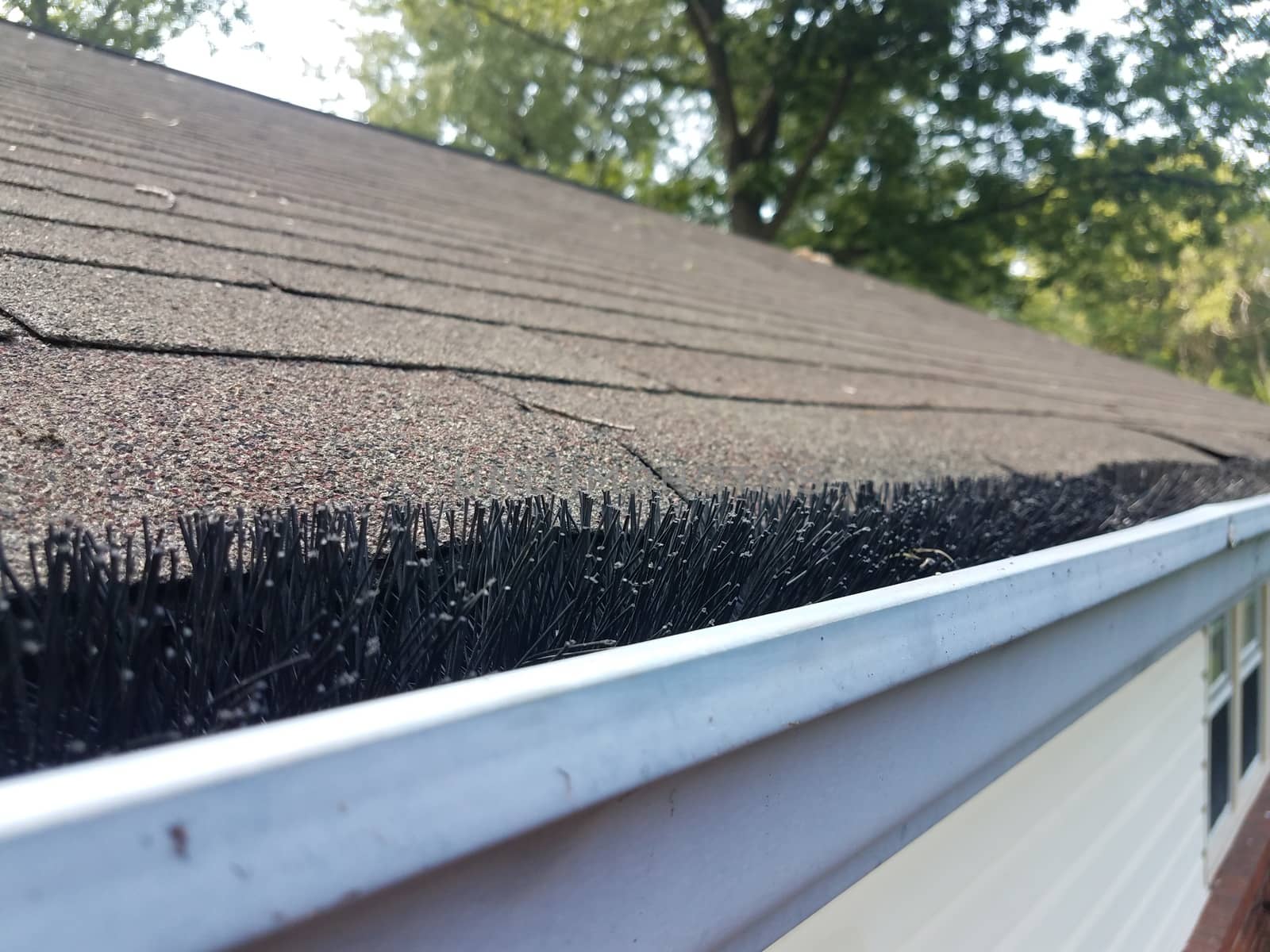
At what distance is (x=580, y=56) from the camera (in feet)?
52.6

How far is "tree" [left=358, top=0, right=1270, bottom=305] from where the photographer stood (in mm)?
12781

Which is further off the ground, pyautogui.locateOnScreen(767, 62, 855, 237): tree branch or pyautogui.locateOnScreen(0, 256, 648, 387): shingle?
pyautogui.locateOnScreen(767, 62, 855, 237): tree branch

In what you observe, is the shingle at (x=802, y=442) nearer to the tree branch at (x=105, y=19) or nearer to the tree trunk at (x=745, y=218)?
the tree branch at (x=105, y=19)

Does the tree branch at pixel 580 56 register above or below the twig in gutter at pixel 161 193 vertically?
above

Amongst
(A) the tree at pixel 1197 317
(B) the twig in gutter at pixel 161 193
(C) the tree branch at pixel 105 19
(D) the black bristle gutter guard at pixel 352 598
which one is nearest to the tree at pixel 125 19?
(C) the tree branch at pixel 105 19

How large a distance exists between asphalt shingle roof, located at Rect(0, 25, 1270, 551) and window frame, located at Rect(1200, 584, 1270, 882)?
0.94 meters

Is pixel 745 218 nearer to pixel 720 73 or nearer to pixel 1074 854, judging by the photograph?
pixel 720 73

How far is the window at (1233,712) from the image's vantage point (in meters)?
3.78

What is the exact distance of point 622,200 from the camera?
6754 millimetres

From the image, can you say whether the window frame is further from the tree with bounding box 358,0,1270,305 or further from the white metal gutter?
the tree with bounding box 358,0,1270,305

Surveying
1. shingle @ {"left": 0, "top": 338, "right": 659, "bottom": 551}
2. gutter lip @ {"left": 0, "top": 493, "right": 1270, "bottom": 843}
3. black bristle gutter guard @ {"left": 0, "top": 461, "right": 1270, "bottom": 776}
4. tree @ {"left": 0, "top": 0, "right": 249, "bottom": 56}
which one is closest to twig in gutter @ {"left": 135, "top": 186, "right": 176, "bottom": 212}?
shingle @ {"left": 0, "top": 338, "right": 659, "bottom": 551}

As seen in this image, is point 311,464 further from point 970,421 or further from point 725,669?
point 970,421

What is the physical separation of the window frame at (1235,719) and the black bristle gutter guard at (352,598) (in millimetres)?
3095

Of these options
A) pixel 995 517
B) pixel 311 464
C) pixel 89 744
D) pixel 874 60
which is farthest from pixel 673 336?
pixel 874 60
